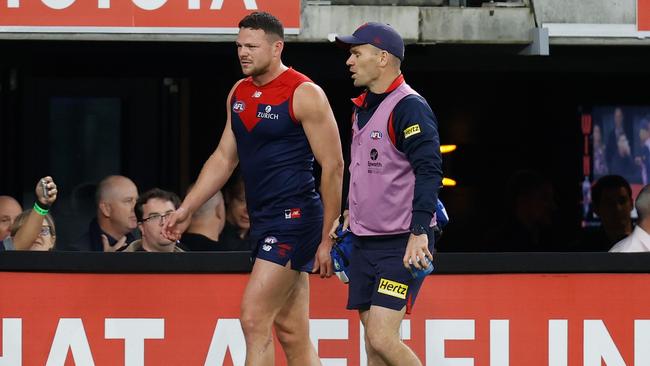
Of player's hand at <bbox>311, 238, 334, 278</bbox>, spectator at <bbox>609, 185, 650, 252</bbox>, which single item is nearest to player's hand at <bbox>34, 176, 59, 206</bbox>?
player's hand at <bbox>311, 238, 334, 278</bbox>

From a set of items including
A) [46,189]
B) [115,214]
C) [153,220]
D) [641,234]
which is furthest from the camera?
[115,214]

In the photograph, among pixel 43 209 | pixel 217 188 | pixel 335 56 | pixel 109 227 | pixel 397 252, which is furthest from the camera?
pixel 335 56

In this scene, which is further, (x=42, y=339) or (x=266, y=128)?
(x=42, y=339)

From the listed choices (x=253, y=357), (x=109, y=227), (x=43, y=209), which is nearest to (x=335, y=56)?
(x=109, y=227)

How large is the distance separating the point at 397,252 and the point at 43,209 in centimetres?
216

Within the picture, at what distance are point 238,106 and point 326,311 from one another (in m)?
1.29

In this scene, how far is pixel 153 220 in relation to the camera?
26.5 feet

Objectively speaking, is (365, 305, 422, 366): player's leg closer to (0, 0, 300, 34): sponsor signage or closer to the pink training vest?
the pink training vest

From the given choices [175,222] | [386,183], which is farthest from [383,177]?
[175,222]

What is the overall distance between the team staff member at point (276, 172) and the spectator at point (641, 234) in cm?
223

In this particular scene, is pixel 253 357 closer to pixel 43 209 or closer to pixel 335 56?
pixel 43 209

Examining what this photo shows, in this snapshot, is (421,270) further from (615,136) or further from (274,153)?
(615,136)

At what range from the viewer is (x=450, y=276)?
7305 mm

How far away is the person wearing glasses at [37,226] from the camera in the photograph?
718 cm
